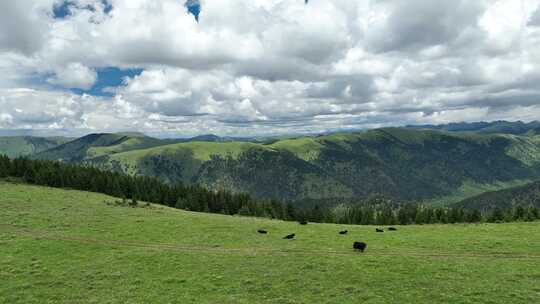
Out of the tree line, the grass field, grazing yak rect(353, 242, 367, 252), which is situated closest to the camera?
the grass field

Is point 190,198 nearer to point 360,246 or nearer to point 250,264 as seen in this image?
point 360,246

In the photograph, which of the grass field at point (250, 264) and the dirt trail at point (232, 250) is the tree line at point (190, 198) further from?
the dirt trail at point (232, 250)

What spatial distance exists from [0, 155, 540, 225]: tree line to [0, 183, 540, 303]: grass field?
2257 inches

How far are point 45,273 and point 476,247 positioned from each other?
155ft

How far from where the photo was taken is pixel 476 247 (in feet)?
129

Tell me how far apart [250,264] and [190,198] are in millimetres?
99677

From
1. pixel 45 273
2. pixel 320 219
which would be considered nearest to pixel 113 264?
pixel 45 273

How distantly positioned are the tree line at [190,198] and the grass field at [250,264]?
188ft

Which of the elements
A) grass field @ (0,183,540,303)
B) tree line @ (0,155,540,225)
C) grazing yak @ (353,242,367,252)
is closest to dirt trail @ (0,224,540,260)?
grass field @ (0,183,540,303)

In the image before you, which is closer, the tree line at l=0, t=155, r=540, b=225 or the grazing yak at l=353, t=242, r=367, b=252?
the grazing yak at l=353, t=242, r=367, b=252

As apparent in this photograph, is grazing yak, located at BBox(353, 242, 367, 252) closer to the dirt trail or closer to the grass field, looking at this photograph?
the dirt trail

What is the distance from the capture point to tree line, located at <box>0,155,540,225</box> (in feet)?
352

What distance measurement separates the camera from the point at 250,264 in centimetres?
3419

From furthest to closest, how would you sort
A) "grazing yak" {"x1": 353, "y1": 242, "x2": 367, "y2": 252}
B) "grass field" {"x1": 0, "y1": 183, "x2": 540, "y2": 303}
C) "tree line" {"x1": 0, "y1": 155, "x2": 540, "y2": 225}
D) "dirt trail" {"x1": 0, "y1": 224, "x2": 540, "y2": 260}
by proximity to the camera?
"tree line" {"x1": 0, "y1": 155, "x2": 540, "y2": 225} → "grazing yak" {"x1": 353, "y1": 242, "x2": 367, "y2": 252} → "dirt trail" {"x1": 0, "y1": 224, "x2": 540, "y2": 260} → "grass field" {"x1": 0, "y1": 183, "x2": 540, "y2": 303}
